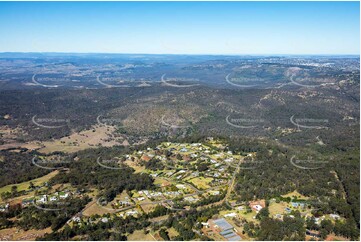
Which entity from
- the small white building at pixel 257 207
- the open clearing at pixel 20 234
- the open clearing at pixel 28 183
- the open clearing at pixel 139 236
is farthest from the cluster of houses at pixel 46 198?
the small white building at pixel 257 207

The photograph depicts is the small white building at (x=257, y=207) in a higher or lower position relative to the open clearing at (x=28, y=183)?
higher

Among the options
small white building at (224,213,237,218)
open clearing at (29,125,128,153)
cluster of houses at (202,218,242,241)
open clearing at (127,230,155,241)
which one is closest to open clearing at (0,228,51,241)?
open clearing at (127,230,155,241)

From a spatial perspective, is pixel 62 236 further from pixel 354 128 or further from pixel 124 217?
pixel 354 128

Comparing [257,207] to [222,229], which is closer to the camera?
[222,229]

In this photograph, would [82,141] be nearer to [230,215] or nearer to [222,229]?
[230,215]

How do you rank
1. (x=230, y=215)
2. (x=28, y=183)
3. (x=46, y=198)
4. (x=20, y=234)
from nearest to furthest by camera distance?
(x=20, y=234), (x=230, y=215), (x=46, y=198), (x=28, y=183)

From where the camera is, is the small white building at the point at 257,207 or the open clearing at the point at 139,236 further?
the small white building at the point at 257,207

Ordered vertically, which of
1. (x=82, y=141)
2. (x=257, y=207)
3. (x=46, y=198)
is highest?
(x=257, y=207)

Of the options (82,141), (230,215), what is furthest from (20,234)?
(82,141)

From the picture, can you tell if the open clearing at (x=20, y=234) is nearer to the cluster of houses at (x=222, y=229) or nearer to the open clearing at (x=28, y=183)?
the open clearing at (x=28, y=183)

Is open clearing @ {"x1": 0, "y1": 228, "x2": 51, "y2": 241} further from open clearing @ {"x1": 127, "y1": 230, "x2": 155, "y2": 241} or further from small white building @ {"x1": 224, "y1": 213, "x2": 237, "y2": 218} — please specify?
small white building @ {"x1": 224, "y1": 213, "x2": 237, "y2": 218}

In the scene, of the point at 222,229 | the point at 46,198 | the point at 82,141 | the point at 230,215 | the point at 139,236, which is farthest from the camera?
the point at 82,141

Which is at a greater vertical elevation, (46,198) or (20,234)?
(46,198)
